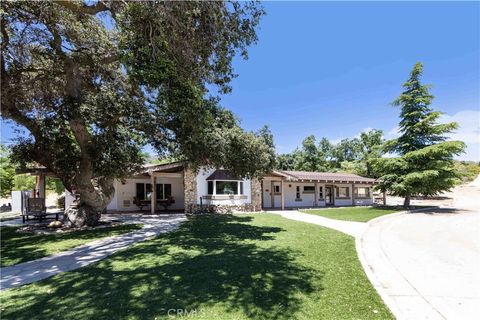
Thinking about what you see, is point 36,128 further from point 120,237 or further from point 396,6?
point 396,6

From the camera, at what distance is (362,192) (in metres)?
31.1

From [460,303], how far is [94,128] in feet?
43.4

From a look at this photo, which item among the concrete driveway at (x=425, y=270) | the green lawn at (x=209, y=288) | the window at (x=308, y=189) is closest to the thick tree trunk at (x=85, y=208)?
the green lawn at (x=209, y=288)

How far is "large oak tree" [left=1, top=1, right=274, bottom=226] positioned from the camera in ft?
18.7

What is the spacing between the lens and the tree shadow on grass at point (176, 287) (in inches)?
149

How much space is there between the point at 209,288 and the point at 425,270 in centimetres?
475

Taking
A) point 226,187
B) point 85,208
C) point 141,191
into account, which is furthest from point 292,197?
point 85,208

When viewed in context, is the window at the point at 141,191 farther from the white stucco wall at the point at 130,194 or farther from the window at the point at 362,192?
the window at the point at 362,192

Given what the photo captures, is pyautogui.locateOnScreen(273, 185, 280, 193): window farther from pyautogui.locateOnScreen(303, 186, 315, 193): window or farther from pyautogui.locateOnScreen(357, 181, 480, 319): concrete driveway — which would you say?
pyautogui.locateOnScreen(357, 181, 480, 319): concrete driveway

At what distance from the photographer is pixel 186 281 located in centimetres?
493

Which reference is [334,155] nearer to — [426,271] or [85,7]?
[426,271]

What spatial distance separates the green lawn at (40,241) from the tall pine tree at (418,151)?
19925 millimetres

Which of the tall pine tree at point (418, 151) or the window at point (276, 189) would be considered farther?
the window at point (276, 189)

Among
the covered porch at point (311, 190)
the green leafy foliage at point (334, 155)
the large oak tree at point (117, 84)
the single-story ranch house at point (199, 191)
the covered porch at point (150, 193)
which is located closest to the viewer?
the large oak tree at point (117, 84)
